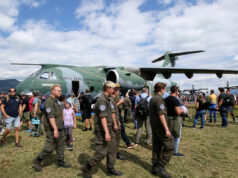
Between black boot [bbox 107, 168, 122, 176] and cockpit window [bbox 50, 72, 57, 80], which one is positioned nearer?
black boot [bbox 107, 168, 122, 176]

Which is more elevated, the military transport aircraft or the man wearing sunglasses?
the military transport aircraft

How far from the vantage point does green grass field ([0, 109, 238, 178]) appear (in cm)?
367

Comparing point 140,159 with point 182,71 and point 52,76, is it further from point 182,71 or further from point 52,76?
point 182,71

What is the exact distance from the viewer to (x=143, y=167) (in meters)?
3.94

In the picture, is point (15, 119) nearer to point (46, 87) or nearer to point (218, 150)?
point (46, 87)

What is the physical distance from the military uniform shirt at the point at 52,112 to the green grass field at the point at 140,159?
41.7 inches

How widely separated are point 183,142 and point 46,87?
8.01m

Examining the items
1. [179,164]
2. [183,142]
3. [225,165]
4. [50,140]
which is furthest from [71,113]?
[225,165]

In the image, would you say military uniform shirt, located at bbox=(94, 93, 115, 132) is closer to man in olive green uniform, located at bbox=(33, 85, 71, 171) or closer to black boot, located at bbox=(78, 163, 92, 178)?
black boot, located at bbox=(78, 163, 92, 178)

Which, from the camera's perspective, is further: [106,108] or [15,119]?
[15,119]

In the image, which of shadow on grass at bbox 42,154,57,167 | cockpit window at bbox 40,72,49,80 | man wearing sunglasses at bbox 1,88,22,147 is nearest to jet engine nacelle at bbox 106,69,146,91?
cockpit window at bbox 40,72,49,80

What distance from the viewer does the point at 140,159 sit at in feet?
14.5

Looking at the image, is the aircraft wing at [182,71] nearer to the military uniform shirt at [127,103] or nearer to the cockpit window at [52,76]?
the cockpit window at [52,76]

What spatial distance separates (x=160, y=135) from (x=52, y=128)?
2304mm
